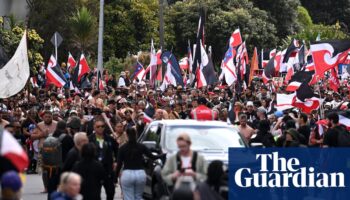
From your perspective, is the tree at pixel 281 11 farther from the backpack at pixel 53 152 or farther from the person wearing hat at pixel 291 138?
the person wearing hat at pixel 291 138

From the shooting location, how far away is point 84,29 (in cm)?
5334

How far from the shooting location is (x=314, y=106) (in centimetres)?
2481

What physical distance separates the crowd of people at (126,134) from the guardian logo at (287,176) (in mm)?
510

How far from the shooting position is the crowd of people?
47.4ft

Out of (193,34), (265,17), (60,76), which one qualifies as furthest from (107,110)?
(265,17)

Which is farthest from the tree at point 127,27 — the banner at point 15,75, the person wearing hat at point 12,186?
the person wearing hat at point 12,186

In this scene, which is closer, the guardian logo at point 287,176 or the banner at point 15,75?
the guardian logo at point 287,176

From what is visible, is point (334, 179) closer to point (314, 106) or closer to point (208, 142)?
point (208, 142)

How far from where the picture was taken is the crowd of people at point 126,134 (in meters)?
14.5

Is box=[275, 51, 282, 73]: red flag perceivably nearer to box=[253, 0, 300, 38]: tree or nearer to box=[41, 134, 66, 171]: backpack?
box=[41, 134, 66, 171]: backpack

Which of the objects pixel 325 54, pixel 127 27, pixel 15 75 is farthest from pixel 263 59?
pixel 15 75

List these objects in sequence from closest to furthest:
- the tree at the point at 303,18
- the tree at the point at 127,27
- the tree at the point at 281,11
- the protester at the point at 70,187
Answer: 1. the protester at the point at 70,187
2. the tree at the point at 127,27
3. the tree at the point at 281,11
4. the tree at the point at 303,18

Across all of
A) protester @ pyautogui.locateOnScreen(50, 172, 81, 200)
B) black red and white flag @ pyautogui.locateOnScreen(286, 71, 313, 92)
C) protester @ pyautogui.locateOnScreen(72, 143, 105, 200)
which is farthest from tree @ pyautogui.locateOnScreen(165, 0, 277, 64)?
protester @ pyautogui.locateOnScreen(50, 172, 81, 200)

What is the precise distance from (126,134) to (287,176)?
332cm
